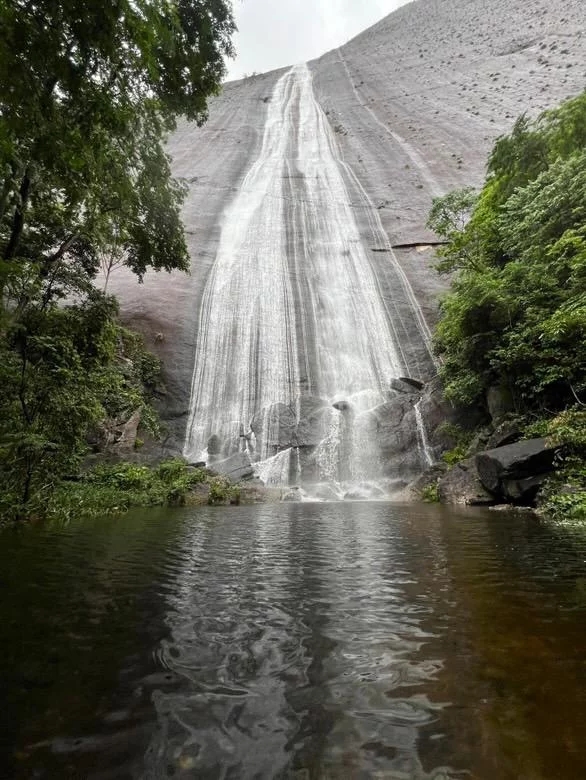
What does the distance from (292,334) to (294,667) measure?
2236 centimetres

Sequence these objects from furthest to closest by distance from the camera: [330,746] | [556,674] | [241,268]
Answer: [241,268] < [556,674] < [330,746]

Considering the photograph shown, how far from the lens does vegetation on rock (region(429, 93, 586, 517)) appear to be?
33.1 feet

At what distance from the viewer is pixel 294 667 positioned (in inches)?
90.5

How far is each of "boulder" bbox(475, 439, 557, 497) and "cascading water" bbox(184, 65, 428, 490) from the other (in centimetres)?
732

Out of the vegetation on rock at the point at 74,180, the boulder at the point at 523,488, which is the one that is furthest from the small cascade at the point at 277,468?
the boulder at the point at 523,488

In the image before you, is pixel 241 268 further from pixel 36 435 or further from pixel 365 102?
pixel 365 102

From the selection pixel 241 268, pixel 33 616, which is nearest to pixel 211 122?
pixel 241 268

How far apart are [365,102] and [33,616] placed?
210 feet

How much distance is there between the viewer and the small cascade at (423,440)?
1703cm

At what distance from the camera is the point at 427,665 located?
7.50 feet

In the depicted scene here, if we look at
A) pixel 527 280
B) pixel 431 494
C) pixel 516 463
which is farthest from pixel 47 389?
pixel 527 280

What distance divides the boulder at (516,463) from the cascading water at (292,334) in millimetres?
7316

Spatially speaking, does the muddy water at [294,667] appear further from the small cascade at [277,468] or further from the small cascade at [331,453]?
the small cascade at [331,453]

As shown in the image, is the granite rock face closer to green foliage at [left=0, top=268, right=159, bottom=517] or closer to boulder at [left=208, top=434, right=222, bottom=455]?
boulder at [left=208, top=434, right=222, bottom=455]
